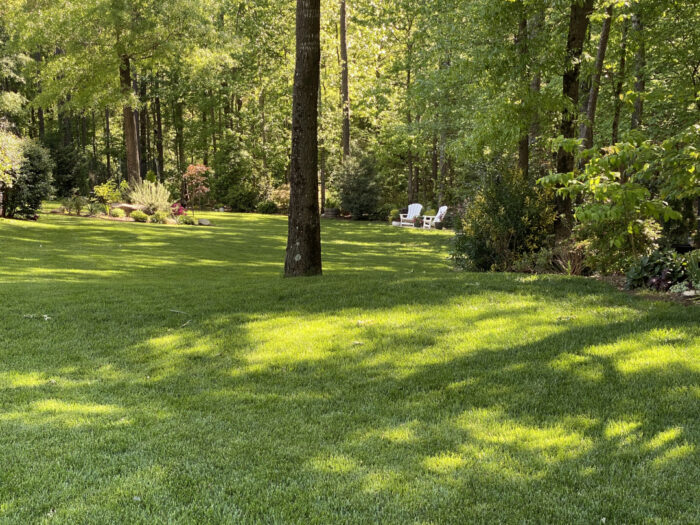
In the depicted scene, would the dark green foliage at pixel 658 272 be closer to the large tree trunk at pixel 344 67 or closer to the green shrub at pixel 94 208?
the green shrub at pixel 94 208

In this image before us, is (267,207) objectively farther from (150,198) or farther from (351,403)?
(351,403)

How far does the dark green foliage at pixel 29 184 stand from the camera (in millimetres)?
15219

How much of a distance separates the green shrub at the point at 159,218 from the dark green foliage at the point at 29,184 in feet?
10.7

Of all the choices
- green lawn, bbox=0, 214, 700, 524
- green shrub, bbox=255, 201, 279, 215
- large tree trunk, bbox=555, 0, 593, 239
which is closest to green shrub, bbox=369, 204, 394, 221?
green shrub, bbox=255, 201, 279, 215

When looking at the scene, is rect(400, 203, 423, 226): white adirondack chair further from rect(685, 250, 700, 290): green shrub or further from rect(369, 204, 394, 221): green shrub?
rect(685, 250, 700, 290): green shrub

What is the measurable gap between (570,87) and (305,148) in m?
4.76

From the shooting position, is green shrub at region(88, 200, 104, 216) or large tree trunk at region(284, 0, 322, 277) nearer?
large tree trunk at region(284, 0, 322, 277)

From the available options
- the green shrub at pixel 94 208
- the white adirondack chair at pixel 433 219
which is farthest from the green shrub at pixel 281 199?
the green shrub at pixel 94 208

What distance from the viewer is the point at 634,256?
6.96 meters

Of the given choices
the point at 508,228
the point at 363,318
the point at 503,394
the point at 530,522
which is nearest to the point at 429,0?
the point at 508,228

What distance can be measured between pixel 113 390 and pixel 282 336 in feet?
5.33

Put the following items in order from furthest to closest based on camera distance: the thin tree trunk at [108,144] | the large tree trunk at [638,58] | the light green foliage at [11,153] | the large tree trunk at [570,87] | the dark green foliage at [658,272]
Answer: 1. the thin tree trunk at [108,144]
2. the light green foliage at [11,153]
3. the large tree trunk at [638,58]
4. the large tree trunk at [570,87]
5. the dark green foliage at [658,272]

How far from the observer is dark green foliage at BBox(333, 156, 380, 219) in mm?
24906

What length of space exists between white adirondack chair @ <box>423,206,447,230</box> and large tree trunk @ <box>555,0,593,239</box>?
12.0 metres
